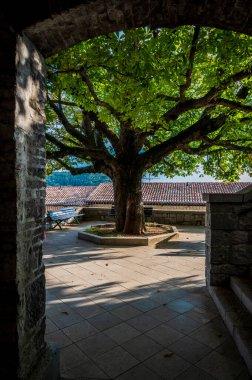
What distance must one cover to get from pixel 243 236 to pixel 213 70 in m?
3.88

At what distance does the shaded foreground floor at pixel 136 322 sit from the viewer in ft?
8.78

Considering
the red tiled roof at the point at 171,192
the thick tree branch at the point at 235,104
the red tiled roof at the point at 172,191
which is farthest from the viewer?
the red tiled roof at the point at 172,191

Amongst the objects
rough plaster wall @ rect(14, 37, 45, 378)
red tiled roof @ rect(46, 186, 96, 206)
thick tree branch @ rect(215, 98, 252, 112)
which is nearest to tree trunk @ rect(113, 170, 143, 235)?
thick tree branch @ rect(215, 98, 252, 112)

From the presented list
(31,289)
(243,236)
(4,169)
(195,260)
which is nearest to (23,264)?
(31,289)

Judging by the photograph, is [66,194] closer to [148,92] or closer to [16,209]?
[148,92]

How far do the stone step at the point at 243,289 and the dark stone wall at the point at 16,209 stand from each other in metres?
2.71

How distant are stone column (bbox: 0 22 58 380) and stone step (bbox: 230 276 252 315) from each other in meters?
2.59

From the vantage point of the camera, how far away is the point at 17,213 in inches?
79.0

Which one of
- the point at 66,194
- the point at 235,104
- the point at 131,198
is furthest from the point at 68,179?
the point at 235,104

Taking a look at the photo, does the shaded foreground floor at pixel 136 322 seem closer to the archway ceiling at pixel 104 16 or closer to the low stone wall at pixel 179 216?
the archway ceiling at pixel 104 16

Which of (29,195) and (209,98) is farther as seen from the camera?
(209,98)

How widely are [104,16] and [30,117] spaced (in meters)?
1.10

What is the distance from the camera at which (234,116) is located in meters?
7.66

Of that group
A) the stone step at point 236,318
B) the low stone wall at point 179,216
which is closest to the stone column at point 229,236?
the stone step at point 236,318
